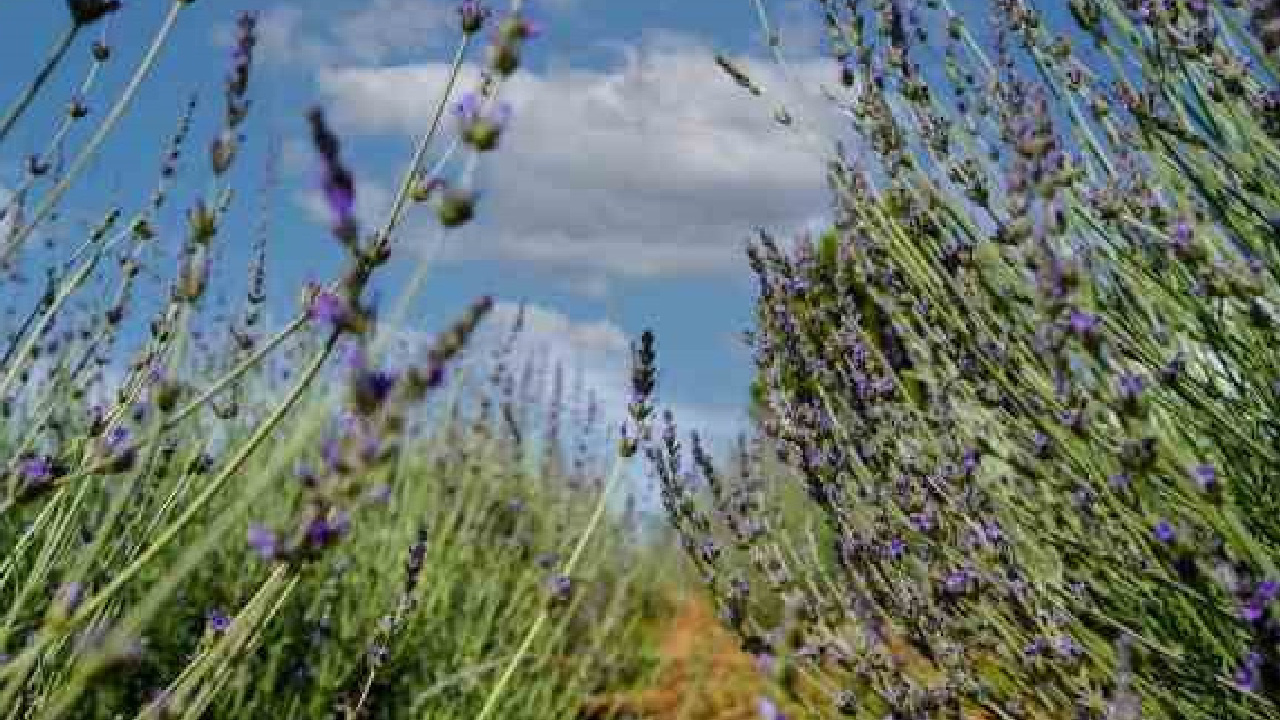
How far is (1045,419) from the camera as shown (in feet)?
6.23

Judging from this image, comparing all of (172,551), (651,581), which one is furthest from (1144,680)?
(651,581)

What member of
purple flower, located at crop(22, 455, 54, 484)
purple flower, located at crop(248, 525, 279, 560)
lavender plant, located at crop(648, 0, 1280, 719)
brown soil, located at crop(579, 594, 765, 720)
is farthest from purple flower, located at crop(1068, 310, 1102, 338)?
brown soil, located at crop(579, 594, 765, 720)

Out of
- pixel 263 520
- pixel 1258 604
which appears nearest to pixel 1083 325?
pixel 1258 604

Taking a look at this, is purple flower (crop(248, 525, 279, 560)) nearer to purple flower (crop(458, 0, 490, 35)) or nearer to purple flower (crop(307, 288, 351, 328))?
purple flower (crop(307, 288, 351, 328))

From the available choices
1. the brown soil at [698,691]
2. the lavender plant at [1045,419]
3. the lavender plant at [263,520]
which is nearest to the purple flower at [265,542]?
the lavender plant at [263,520]

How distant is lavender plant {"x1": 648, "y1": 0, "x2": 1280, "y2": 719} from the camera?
6.18 feet

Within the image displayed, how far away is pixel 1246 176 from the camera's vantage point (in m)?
2.04

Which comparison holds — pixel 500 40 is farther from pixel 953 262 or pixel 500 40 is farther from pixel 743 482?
pixel 743 482

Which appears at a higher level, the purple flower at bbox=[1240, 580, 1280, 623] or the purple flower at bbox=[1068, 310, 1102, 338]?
the purple flower at bbox=[1068, 310, 1102, 338]

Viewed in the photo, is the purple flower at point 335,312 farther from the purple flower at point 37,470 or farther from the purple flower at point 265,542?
the purple flower at point 37,470

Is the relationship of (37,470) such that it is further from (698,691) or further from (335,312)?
(698,691)

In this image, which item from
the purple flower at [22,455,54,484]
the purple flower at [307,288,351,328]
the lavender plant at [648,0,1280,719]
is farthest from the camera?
the lavender plant at [648,0,1280,719]

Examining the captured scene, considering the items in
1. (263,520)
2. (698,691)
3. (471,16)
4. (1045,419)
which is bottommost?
(698,691)

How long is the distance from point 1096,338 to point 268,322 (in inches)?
172
